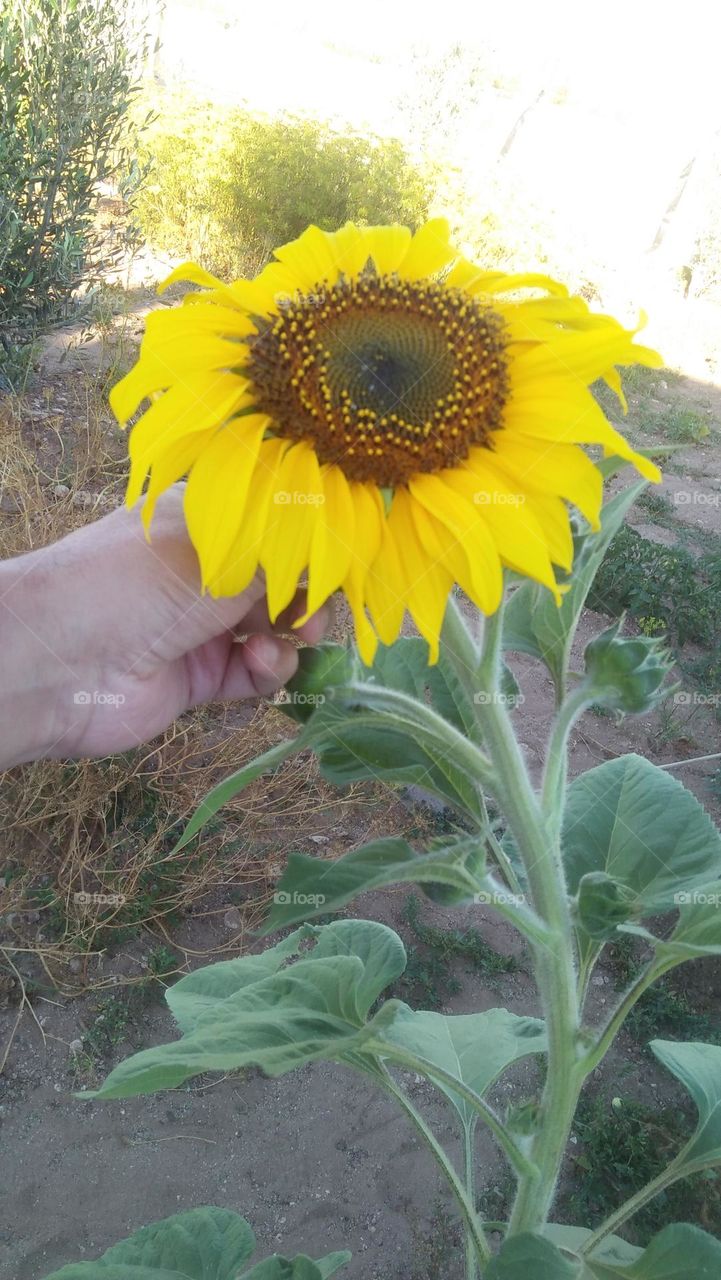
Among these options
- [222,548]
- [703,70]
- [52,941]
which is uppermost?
[703,70]

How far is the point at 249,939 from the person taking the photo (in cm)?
326

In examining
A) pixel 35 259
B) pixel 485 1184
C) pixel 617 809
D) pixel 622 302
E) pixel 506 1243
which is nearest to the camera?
pixel 506 1243

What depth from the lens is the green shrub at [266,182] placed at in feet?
30.8

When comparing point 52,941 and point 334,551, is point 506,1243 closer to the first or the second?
point 334,551

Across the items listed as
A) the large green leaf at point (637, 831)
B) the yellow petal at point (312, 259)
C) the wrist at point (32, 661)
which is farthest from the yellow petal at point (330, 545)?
the large green leaf at point (637, 831)

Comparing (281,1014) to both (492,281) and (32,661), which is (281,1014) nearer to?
(32,661)

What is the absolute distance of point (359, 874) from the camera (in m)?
0.88

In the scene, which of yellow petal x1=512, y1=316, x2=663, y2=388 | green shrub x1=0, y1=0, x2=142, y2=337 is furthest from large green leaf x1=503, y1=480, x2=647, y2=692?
green shrub x1=0, y1=0, x2=142, y2=337

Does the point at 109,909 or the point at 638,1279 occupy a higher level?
the point at 638,1279

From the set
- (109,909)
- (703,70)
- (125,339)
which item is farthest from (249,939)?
(703,70)

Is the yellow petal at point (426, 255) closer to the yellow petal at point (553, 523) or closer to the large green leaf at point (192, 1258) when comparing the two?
the yellow petal at point (553, 523)

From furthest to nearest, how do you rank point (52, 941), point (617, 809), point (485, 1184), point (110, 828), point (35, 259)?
point (35, 259) → point (110, 828) → point (52, 941) → point (485, 1184) → point (617, 809)

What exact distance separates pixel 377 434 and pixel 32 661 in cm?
67

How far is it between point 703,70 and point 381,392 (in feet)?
66.0
